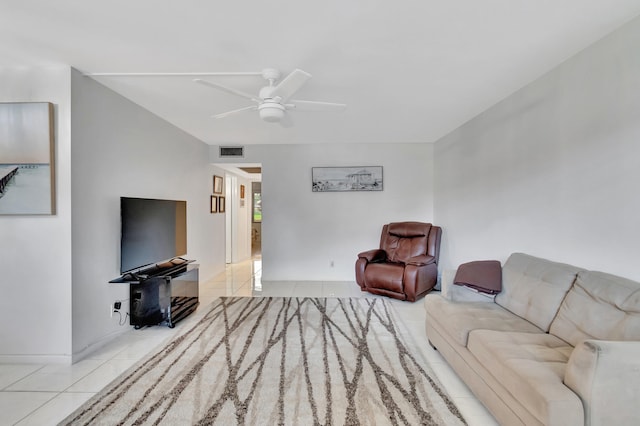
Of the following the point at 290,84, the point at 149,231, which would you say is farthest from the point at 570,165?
the point at 149,231

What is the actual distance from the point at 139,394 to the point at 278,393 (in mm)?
952

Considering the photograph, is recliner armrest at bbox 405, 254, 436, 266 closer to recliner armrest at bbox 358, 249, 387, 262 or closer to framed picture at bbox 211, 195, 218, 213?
recliner armrest at bbox 358, 249, 387, 262

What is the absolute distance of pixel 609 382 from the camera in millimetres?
A: 1128

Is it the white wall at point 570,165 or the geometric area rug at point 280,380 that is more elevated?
the white wall at point 570,165

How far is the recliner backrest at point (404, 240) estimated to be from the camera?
405 cm

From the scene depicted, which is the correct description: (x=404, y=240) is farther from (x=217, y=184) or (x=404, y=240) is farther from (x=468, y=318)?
(x=217, y=184)

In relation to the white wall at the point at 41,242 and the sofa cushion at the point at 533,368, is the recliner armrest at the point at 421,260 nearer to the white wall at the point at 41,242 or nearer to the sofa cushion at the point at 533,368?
the sofa cushion at the point at 533,368

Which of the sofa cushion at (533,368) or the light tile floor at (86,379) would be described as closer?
the sofa cushion at (533,368)

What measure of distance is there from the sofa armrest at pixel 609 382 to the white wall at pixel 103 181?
331 centimetres

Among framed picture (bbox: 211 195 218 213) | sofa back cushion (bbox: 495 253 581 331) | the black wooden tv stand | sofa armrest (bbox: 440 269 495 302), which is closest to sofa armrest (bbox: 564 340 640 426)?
sofa back cushion (bbox: 495 253 581 331)

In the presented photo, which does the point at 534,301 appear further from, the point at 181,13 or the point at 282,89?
the point at 181,13

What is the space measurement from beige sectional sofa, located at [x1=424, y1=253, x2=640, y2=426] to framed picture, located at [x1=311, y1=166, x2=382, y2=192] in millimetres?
2454

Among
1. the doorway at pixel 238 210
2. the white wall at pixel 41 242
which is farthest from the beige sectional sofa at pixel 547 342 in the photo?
the doorway at pixel 238 210

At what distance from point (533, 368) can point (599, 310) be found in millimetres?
630
